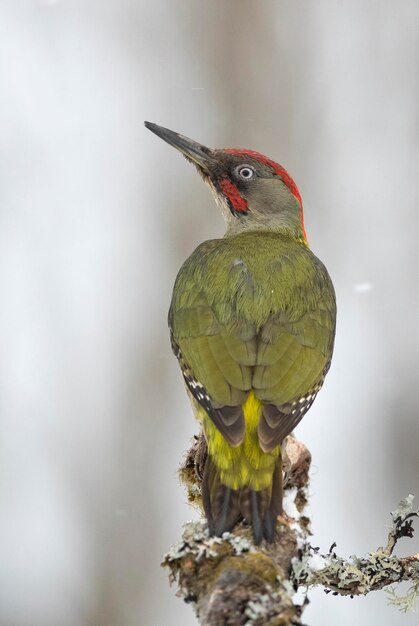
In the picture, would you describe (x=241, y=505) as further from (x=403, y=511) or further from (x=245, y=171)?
(x=245, y=171)

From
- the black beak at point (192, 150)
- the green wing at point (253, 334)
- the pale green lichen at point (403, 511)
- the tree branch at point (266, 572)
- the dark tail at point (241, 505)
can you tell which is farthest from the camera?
the black beak at point (192, 150)

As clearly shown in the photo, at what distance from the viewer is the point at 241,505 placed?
3.57 metres

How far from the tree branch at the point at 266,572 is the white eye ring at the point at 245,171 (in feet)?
Result: 6.69

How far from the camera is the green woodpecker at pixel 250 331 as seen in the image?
3678 mm

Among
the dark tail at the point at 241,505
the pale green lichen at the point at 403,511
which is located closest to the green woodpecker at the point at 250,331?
the dark tail at the point at 241,505

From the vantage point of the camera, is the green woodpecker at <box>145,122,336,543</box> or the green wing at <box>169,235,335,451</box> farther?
the green wing at <box>169,235,335,451</box>

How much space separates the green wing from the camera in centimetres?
388

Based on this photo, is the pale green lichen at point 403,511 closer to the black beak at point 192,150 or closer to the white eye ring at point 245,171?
the white eye ring at point 245,171

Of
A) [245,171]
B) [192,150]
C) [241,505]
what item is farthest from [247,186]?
[241,505]

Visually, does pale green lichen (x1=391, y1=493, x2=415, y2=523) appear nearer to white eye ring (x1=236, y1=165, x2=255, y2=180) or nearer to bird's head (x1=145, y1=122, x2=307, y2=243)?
bird's head (x1=145, y1=122, x2=307, y2=243)

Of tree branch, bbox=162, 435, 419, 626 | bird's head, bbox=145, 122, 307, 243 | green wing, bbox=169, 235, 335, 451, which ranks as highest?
bird's head, bbox=145, 122, 307, 243

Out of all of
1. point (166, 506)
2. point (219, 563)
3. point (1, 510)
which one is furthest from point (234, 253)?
point (1, 510)

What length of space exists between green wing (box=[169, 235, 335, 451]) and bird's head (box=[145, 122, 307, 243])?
0.58 meters

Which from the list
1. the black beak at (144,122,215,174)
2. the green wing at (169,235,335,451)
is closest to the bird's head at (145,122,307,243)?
the black beak at (144,122,215,174)
